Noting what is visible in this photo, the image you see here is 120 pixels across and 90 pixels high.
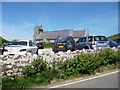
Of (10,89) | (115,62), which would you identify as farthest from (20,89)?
(115,62)

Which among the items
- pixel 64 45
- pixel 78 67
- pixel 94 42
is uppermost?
pixel 94 42

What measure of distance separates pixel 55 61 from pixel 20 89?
2.68 metres

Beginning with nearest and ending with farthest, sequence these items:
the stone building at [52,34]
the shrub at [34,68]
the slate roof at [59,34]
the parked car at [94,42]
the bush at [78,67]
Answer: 1. the shrub at [34,68]
2. the bush at [78,67]
3. the parked car at [94,42]
4. the stone building at [52,34]
5. the slate roof at [59,34]

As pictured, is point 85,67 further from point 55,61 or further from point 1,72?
point 1,72

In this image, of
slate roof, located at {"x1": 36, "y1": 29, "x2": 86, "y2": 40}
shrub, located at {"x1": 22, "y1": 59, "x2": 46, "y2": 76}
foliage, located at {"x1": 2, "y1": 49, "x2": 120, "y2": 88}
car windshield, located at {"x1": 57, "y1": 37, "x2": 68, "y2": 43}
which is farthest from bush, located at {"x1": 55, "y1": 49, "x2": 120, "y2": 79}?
slate roof, located at {"x1": 36, "y1": 29, "x2": 86, "y2": 40}

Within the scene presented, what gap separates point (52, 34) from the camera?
70938mm

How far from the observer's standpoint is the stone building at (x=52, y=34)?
6656cm

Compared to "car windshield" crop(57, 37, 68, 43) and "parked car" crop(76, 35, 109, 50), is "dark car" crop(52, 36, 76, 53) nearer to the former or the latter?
"car windshield" crop(57, 37, 68, 43)

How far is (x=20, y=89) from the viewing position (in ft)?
15.7

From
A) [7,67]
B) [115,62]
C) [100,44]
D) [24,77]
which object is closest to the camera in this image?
[24,77]

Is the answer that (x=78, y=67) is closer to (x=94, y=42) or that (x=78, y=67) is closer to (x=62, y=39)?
(x=94, y=42)

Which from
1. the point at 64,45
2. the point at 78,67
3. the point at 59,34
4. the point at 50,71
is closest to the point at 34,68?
the point at 50,71

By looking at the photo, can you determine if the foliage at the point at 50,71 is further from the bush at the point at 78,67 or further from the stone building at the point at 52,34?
the stone building at the point at 52,34

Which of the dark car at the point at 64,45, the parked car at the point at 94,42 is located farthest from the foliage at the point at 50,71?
the dark car at the point at 64,45
